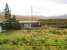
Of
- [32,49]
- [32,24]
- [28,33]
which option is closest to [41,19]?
[32,24]

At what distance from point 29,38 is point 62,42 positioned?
96 cm

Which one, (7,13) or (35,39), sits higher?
(7,13)

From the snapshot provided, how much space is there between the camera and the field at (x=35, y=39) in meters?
5.03

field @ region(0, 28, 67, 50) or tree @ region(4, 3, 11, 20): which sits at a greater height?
tree @ region(4, 3, 11, 20)

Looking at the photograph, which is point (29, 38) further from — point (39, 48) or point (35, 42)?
point (39, 48)

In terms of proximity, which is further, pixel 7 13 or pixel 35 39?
pixel 7 13

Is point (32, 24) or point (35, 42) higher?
point (32, 24)

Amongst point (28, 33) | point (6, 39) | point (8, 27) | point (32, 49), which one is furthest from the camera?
point (8, 27)

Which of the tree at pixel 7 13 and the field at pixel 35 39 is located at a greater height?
the tree at pixel 7 13

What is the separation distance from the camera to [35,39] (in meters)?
5.54

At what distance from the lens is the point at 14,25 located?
6234mm

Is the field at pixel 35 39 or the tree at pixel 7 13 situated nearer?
the field at pixel 35 39

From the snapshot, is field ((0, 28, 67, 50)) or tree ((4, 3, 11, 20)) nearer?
field ((0, 28, 67, 50))

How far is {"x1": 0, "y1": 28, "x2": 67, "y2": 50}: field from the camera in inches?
198
